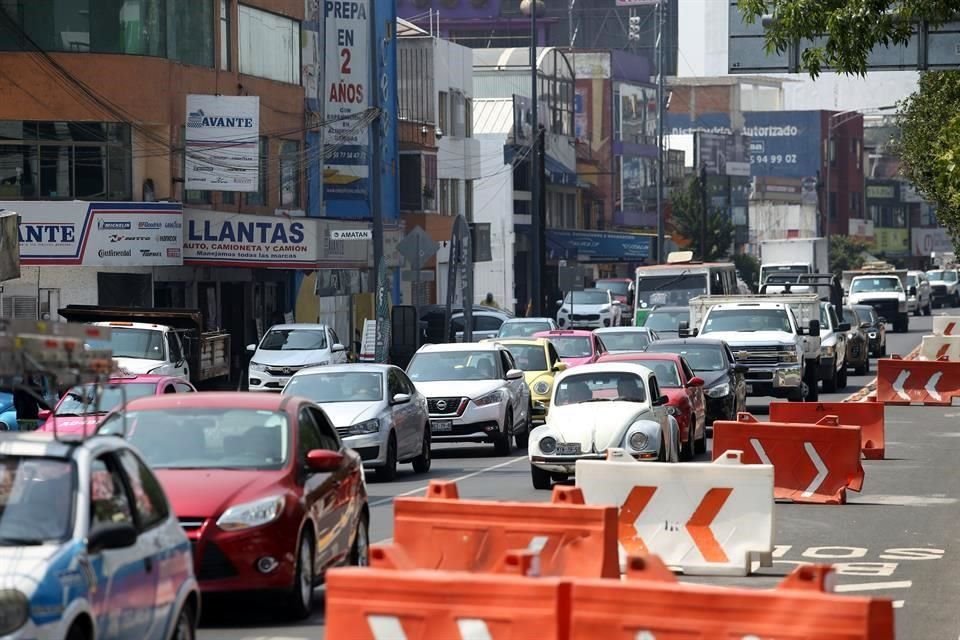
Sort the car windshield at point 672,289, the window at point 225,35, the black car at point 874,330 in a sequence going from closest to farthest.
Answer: the window at point 225,35
the car windshield at point 672,289
the black car at point 874,330

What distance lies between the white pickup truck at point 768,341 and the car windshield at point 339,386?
12383 millimetres

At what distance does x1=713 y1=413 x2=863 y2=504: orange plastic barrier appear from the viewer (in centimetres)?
1975

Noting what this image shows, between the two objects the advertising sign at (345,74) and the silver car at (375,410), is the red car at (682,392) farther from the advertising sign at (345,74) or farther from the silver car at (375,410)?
the advertising sign at (345,74)

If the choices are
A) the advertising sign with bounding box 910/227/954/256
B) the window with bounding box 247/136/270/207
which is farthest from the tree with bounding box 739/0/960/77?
the advertising sign with bounding box 910/227/954/256

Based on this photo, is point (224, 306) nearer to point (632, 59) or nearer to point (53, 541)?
point (53, 541)

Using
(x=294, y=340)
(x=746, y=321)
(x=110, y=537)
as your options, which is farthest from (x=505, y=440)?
(x=110, y=537)

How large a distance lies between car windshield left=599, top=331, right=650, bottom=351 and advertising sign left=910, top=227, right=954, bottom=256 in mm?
124316

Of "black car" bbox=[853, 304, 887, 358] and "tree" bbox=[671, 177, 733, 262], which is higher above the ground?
"tree" bbox=[671, 177, 733, 262]

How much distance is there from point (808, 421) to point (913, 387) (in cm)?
1363

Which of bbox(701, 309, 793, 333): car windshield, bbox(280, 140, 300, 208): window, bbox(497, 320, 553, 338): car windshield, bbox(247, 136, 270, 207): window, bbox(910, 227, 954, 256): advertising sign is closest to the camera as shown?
bbox(701, 309, 793, 333): car windshield

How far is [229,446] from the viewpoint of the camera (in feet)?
41.5

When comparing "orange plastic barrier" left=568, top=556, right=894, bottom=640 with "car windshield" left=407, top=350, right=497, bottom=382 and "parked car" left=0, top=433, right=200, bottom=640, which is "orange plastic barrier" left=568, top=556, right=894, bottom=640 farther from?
"car windshield" left=407, top=350, right=497, bottom=382

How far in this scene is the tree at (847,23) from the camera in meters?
16.6

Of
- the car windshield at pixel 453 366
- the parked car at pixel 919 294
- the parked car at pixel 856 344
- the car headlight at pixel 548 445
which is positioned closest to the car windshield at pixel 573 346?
the car windshield at pixel 453 366
